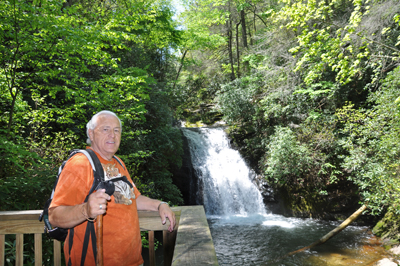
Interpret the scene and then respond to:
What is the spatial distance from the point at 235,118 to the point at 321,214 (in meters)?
6.53

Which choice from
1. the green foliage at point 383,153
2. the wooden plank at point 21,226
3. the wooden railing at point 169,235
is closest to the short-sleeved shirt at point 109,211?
the wooden railing at point 169,235

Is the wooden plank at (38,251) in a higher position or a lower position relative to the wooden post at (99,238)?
lower

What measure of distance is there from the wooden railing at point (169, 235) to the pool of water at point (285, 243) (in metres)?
5.82

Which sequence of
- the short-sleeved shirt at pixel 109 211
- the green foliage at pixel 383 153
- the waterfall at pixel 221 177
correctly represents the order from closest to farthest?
the short-sleeved shirt at pixel 109 211 → the green foliage at pixel 383 153 → the waterfall at pixel 221 177

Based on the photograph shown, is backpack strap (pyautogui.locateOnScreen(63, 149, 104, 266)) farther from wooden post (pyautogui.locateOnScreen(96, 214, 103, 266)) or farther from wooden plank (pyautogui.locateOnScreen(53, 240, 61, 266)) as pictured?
wooden plank (pyautogui.locateOnScreen(53, 240, 61, 266))

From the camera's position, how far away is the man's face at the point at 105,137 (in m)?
1.74

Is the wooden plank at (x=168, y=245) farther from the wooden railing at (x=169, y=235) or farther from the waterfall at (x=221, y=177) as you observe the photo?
the waterfall at (x=221, y=177)

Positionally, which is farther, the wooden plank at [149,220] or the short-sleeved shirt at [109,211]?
the wooden plank at [149,220]

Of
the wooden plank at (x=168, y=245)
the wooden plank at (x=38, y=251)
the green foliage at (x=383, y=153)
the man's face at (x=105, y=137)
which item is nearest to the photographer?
the man's face at (x=105, y=137)

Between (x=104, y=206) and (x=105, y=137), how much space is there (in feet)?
2.07

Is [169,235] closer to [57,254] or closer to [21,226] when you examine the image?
[57,254]

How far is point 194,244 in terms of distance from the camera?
1.56m

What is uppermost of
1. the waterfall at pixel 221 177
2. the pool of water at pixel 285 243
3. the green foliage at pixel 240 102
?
the green foliage at pixel 240 102

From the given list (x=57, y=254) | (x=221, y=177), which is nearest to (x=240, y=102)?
(x=221, y=177)
